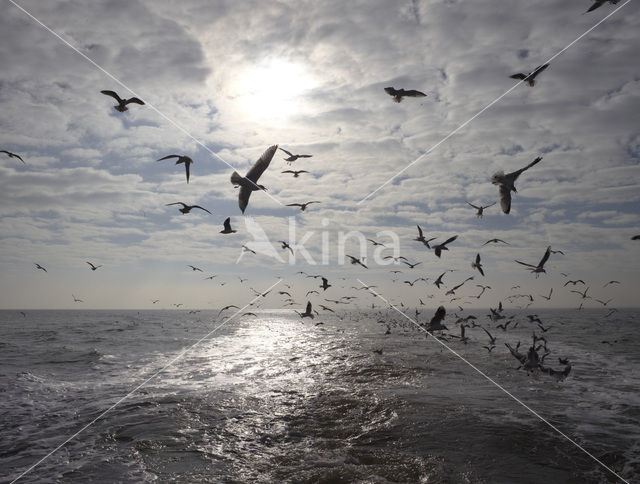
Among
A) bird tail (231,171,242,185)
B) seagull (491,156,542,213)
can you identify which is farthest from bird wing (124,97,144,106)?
seagull (491,156,542,213)

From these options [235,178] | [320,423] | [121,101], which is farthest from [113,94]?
[320,423]

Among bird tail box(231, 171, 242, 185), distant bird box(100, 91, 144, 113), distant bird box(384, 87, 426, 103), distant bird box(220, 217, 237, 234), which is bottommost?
distant bird box(220, 217, 237, 234)

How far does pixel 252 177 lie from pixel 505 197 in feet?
23.7

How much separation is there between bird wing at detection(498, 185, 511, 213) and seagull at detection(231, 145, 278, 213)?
6528 millimetres

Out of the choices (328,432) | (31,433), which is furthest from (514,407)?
(31,433)

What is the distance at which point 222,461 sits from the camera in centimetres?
856

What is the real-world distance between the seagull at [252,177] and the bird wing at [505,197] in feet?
21.4

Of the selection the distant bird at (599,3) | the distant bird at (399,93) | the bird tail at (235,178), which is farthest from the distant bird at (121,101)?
the distant bird at (599,3)

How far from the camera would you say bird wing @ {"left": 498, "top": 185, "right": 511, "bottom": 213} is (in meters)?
10.5

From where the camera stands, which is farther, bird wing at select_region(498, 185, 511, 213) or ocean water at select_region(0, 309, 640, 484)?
bird wing at select_region(498, 185, 511, 213)

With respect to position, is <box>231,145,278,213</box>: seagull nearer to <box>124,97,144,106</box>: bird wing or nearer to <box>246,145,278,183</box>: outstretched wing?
<box>246,145,278,183</box>: outstretched wing

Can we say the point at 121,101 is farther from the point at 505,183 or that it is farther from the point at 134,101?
the point at 505,183

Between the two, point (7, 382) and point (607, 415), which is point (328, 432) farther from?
point (7, 382)

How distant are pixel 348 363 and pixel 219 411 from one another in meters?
8.96
